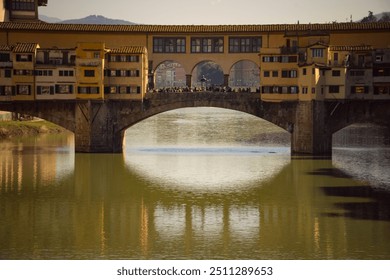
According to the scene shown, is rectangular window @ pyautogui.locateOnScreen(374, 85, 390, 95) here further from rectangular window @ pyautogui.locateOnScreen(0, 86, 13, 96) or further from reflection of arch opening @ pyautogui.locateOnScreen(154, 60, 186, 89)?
reflection of arch opening @ pyautogui.locateOnScreen(154, 60, 186, 89)

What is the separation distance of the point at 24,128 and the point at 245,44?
19.7 metres

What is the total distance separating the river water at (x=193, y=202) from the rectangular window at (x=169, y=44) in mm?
7008

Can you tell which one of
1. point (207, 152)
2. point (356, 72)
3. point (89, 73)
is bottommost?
point (207, 152)

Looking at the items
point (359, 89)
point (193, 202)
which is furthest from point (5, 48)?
point (359, 89)

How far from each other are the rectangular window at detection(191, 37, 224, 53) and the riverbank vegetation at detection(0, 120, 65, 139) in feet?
52.9

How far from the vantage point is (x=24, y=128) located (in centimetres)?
6994

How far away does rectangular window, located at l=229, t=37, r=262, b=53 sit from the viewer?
61656 millimetres

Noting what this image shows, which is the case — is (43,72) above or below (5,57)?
below

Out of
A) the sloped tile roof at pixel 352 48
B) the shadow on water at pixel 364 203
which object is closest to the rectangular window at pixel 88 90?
the sloped tile roof at pixel 352 48

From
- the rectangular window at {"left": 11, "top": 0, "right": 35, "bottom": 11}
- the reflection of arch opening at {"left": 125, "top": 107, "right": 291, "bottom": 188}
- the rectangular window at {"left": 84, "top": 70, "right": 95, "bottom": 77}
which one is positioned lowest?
the reflection of arch opening at {"left": 125, "top": 107, "right": 291, "bottom": 188}

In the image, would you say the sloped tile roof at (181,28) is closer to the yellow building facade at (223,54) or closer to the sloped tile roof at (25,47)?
the yellow building facade at (223,54)

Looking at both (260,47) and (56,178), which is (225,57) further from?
(56,178)

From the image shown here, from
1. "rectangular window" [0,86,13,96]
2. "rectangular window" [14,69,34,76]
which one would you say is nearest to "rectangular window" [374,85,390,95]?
"rectangular window" [14,69,34,76]

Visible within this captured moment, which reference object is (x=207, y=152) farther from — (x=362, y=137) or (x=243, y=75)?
(x=243, y=75)
